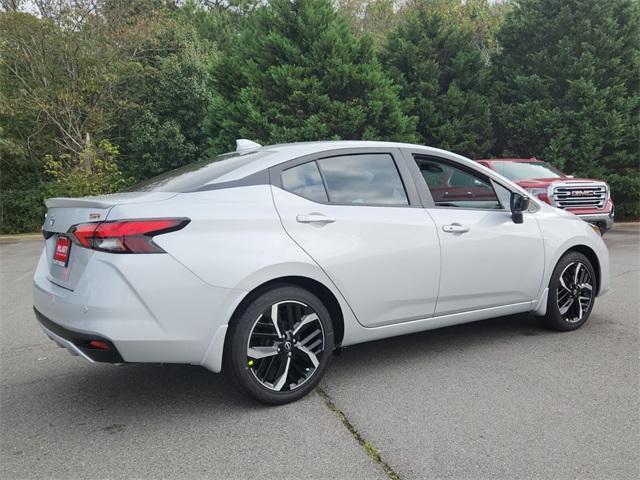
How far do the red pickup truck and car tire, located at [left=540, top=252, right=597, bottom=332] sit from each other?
5.43 m

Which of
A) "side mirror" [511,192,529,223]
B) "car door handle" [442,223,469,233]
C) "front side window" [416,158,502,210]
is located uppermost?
"front side window" [416,158,502,210]

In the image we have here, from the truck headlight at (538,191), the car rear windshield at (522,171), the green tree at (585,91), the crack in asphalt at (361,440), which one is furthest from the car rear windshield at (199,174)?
the green tree at (585,91)

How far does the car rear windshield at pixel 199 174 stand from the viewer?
10.9ft

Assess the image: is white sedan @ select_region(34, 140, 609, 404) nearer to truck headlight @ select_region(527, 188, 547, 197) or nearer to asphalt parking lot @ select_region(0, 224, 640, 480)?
asphalt parking lot @ select_region(0, 224, 640, 480)

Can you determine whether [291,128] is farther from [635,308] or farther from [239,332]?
[239,332]

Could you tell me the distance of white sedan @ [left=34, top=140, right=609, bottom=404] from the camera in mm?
2887

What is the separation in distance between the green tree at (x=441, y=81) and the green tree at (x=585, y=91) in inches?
49.8

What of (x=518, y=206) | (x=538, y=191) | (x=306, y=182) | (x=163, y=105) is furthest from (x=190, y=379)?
(x=163, y=105)

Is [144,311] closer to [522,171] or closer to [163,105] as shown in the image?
[522,171]

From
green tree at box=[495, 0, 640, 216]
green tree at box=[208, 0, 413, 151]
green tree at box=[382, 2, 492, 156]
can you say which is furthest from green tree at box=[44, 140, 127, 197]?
green tree at box=[495, 0, 640, 216]

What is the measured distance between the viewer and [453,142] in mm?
18172

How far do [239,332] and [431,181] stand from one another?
1862 mm

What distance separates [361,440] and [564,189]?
28.5 feet

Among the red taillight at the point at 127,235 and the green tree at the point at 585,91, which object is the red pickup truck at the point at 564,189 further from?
the red taillight at the point at 127,235
